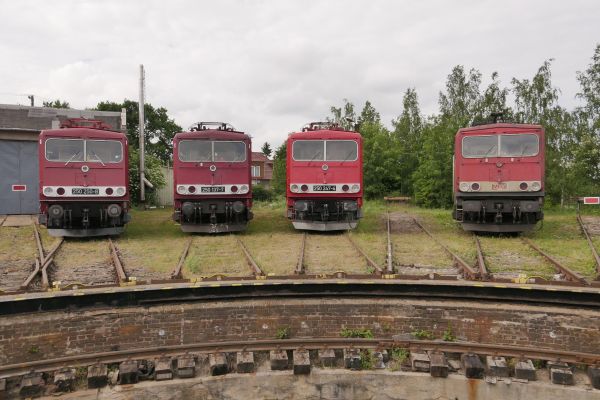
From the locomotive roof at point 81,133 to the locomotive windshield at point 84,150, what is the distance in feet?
0.41

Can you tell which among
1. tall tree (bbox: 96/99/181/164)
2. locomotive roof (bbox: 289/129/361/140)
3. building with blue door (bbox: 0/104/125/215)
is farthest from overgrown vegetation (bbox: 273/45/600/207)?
tall tree (bbox: 96/99/181/164)

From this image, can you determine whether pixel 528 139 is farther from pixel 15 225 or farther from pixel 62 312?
pixel 15 225

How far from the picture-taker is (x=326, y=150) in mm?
12625

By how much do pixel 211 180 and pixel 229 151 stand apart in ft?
3.20

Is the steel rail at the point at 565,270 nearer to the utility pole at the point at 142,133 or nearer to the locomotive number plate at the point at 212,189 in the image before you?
the locomotive number plate at the point at 212,189

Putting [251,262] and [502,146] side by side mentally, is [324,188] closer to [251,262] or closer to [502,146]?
[251,262]

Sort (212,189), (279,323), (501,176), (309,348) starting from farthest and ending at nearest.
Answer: (212,189), (501,176), (279,323), (309,348)

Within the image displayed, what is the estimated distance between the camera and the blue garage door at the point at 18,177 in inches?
725

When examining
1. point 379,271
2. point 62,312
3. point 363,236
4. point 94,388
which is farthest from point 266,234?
point 94,388

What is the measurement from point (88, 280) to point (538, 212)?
10.2 m

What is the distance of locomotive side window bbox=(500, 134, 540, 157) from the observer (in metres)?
11.5

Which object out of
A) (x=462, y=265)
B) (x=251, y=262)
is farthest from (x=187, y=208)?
(x=462, y=265)

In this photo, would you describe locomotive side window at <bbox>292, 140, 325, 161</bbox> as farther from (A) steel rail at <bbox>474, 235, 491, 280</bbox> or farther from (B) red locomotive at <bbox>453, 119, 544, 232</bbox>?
(A) steel rail at <bbox>474, 235, 491, 280</bbox>

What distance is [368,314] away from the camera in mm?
7418
